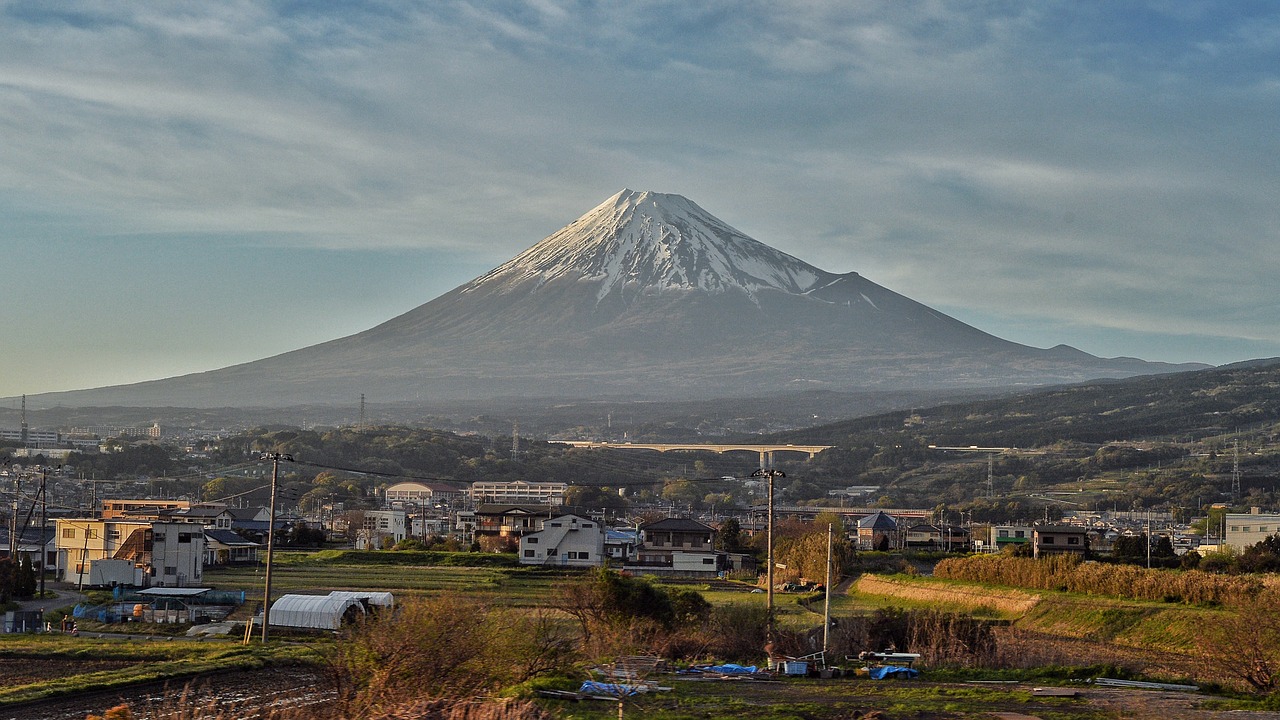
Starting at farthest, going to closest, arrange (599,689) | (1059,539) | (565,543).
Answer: (565,543) < (1059,539) < (599,689)

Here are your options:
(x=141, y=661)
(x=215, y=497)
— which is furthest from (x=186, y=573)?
(x=215, y=497)

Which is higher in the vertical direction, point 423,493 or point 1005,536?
point 423,493

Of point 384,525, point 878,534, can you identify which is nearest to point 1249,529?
point 878,534

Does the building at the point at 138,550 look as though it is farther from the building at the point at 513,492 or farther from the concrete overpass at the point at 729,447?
the concrete overpass at the point at 729,447

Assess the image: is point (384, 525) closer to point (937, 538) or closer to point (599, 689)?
point (937, 538)

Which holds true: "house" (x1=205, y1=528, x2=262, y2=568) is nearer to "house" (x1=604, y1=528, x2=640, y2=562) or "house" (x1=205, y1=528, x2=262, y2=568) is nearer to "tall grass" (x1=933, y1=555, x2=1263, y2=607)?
"house" (x1=604, y1=528, x2=640, y2=562)

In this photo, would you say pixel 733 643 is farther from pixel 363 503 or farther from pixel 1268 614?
pixel 363 503

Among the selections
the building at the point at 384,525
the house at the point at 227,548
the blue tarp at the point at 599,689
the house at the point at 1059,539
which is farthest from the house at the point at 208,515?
the blue tarp at the point at 599,689

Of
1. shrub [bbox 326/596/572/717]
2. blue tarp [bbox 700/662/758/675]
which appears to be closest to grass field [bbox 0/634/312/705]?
shrub [bbox 326/596/572/717]
